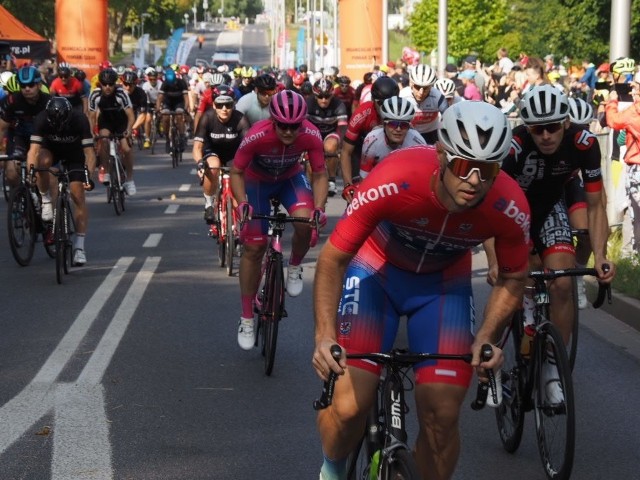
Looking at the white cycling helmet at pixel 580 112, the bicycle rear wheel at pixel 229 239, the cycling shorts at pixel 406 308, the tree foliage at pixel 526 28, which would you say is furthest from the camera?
the tree foliage at pixel 526 28

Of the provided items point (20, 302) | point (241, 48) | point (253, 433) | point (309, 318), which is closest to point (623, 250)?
point (309, 318)

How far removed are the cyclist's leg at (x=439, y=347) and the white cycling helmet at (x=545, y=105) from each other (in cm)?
195

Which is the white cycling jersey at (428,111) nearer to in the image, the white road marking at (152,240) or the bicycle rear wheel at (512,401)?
the white road marking at (152,240)

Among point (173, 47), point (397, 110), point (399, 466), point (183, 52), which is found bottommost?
point (399, 466)

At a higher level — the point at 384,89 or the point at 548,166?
the point at 384,89

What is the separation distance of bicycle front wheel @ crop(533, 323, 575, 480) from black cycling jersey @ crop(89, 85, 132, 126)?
42.5ft

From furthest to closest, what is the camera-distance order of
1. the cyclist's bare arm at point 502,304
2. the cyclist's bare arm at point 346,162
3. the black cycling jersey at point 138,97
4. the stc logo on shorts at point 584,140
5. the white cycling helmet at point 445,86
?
the black cycling jersey at point 138,97, the white cycling helmet at point 445,86, the cyclist's bare arm at point 346,162, the stc logo on shorts at point 584,140, the cyclist's bare arm at point 502,304

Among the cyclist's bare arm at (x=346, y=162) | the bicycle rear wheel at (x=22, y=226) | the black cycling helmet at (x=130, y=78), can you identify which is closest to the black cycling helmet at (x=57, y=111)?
the bicycle rear wheel at (x=22, y=226)

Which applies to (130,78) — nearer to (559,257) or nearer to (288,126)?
(288,126)

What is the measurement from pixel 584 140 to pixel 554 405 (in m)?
1.97

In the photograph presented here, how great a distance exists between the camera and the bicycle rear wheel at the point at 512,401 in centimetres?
671

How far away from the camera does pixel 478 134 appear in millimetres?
4539

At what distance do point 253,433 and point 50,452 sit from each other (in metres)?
1.08

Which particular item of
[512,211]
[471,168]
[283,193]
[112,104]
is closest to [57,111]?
[283,193]
